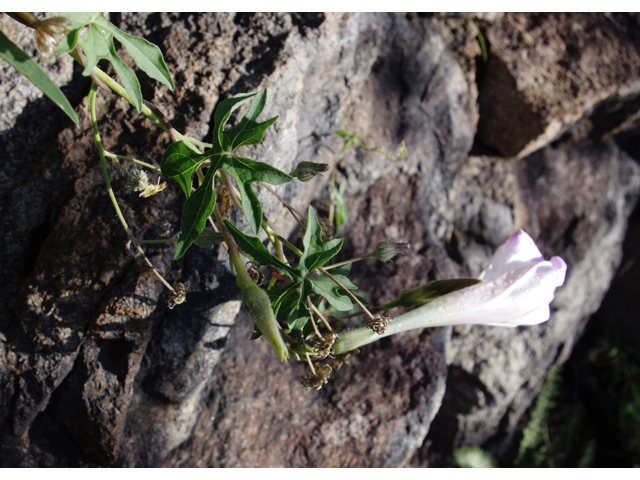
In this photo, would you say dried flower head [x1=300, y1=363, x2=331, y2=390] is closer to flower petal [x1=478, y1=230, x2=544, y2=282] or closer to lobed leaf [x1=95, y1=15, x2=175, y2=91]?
flower petal [x1=478, y1=230, x2=544, y2=282]

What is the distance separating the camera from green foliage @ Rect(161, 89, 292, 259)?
1.01 metres

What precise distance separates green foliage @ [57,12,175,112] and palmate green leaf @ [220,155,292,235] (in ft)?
0.90

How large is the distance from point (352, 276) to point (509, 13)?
1481 millimetres

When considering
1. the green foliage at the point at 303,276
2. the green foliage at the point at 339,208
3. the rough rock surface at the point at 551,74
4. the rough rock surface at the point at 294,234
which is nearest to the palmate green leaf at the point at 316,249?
the green foliage at the point at 303,276

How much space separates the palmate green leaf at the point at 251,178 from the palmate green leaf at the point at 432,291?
499 millimetres

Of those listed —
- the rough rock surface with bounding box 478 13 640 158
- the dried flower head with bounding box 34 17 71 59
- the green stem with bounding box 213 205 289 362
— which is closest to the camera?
the dried flower head with bounding box 34 17 71 59

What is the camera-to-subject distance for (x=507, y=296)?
1326 millimetres

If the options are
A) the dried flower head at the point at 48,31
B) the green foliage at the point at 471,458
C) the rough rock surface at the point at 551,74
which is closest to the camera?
the dried flower head at the point at 48,31

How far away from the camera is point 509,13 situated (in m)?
2.12

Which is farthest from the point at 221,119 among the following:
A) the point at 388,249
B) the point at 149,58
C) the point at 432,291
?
the point at 432,291

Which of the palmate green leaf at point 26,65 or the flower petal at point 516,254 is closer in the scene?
the palmate green leaf at point 26,65

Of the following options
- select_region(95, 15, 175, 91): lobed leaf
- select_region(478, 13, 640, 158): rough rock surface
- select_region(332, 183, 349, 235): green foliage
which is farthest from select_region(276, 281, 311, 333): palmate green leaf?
select_region(478, 13, 640, 158): rough rock surface

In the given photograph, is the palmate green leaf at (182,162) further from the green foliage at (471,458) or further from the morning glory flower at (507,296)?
the green foliage at (471,458)

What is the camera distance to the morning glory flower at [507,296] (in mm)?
1310
